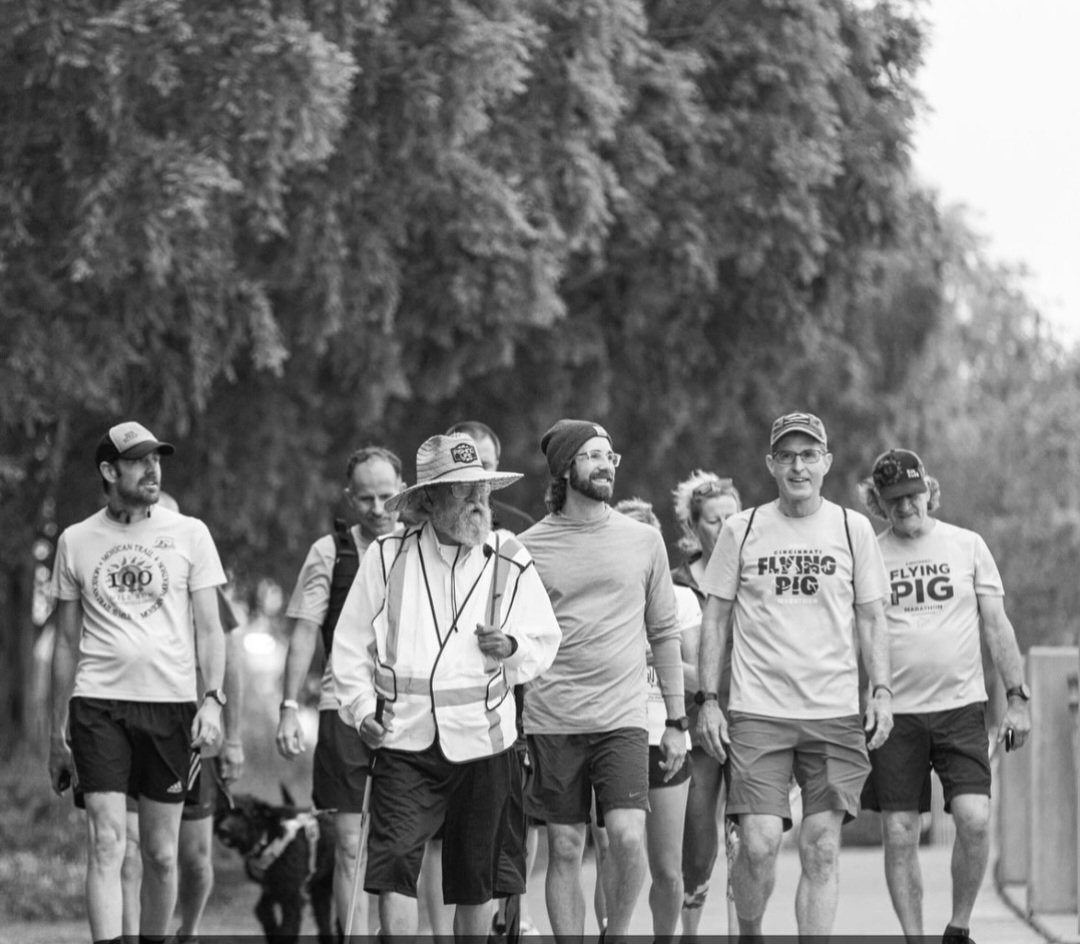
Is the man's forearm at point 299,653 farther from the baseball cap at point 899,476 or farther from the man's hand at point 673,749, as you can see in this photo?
the baseball cap at point 899,476

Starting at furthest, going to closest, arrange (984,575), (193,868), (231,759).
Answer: (193,868) → (231,759) → (984,575)

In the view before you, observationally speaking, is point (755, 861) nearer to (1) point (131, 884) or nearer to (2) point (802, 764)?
(2) point (802, 764)

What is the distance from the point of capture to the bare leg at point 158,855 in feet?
30.9

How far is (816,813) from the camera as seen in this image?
882 cm

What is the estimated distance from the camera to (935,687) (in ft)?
31.8

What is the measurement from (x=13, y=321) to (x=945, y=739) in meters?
7.44

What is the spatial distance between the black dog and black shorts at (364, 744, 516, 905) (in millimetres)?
3994

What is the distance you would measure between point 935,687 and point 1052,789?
2.98 m

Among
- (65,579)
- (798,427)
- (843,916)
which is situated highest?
(798,427)

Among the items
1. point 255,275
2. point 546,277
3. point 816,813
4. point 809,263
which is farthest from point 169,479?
point 816,813

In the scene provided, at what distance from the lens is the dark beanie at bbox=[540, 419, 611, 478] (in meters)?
8.91

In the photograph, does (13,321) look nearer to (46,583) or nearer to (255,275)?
(255,275)

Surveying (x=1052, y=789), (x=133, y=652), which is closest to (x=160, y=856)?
(x=133, y=652)

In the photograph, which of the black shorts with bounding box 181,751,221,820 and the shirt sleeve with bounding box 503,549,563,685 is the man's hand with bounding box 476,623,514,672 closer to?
the shirt sleeve with bounding box 503,549,563,685
